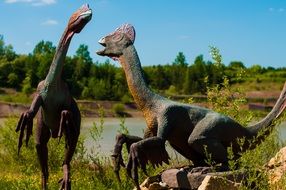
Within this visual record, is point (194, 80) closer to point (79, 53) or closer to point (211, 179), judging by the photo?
→ point (79, 53)

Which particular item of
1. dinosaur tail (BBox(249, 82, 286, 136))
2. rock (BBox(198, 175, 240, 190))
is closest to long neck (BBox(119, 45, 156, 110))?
rock (BBox(198, 175, 240, 190))

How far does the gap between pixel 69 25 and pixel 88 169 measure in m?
2.67

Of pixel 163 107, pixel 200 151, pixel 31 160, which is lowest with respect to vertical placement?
pixel 31 160

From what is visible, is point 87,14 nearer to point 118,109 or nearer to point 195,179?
point 195,179

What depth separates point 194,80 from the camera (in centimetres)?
3947

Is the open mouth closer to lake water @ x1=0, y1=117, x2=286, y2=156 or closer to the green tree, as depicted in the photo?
lake water @ x1=0, y1=117, x2=286, y2=156

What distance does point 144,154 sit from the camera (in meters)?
4.68

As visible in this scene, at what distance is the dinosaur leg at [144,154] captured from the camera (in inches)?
182

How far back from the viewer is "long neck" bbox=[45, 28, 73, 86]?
16.0 ft

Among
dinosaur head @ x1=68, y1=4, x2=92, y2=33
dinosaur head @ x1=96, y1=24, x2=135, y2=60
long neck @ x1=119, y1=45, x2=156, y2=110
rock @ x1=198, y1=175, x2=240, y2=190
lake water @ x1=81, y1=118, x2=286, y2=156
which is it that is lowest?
lake water @ x1=81, y1=118, x2=286, y2=156

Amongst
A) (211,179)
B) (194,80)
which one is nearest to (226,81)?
(211,179)

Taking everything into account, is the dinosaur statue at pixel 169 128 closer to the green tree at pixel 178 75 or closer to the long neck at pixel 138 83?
the long neck at pixel 138 83

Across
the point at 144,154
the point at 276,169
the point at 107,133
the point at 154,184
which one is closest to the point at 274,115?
the point at 276,169

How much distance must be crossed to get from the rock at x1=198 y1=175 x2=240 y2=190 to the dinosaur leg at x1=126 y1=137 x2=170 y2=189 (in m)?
0.38
